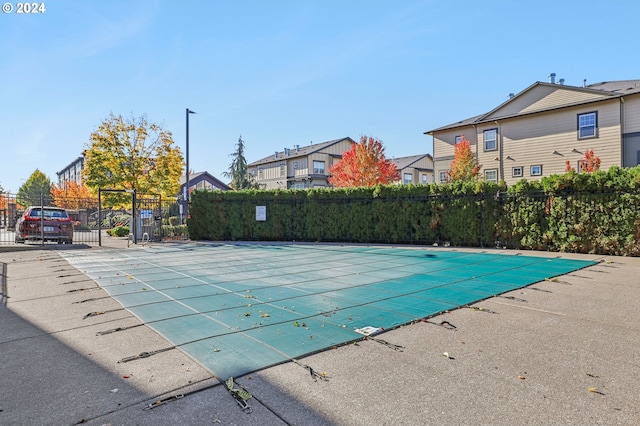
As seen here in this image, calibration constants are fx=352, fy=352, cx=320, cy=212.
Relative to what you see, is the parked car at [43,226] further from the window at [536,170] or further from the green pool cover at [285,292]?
the window at [536,170]

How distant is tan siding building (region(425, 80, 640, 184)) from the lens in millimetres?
17906

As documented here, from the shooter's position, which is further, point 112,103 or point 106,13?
point 112,103

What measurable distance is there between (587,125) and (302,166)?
25574 mm

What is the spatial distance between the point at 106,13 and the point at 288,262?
28.1 feet

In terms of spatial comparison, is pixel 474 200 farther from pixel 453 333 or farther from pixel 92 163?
pixel 92 163

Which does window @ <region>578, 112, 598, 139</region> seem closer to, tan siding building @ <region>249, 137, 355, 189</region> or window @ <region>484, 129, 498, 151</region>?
window @ <region>484, 129, 498, 151</region>

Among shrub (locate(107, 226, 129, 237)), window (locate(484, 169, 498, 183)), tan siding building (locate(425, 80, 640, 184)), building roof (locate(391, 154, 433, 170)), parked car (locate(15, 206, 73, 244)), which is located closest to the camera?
parked car (locate(15, 206, 73, 244))

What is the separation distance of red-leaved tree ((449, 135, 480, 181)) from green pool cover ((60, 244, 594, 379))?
11.9 meters

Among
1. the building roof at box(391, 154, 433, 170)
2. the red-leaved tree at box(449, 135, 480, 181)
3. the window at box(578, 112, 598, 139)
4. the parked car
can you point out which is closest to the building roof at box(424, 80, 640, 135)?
the window at box(578, 112, 598, 139)

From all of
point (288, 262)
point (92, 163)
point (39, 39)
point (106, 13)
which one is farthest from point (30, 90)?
point (288, 262)

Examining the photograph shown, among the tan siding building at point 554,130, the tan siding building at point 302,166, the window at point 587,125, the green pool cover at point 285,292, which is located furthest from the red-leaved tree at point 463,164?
the tan siding building at point 302,166

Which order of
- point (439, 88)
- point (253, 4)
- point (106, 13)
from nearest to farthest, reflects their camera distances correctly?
1. point (106, 13)
2. point (253, 4)
3. point (439, 88)

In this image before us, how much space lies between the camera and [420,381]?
9.96 ft

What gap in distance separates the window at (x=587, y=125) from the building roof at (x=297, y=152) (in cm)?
2385
